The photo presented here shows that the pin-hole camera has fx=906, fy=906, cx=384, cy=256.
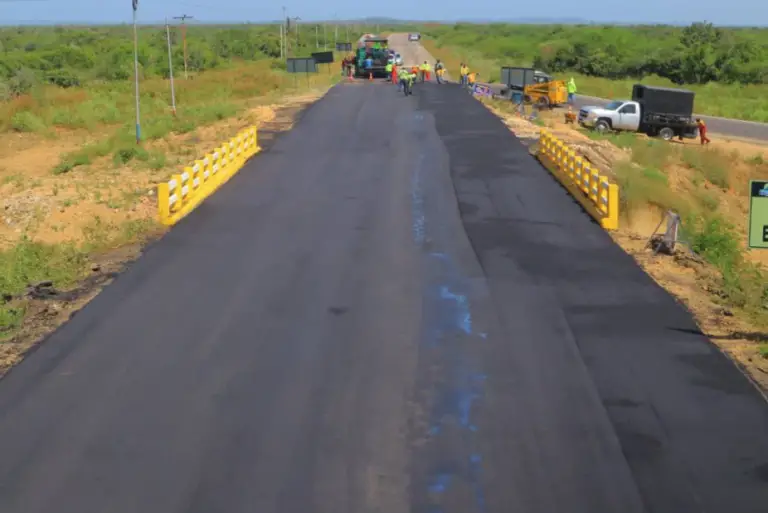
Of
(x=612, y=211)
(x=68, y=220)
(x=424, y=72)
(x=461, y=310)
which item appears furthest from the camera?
(x=424, y=72)

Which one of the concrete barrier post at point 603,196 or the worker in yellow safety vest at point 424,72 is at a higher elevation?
the worker in yellow safety vest at point 424,72

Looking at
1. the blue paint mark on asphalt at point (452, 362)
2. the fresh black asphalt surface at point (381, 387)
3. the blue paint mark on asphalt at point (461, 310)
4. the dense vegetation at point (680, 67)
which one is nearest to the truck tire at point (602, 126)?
the dense vegetation at point (680, 67)

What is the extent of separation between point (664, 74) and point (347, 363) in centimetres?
8697

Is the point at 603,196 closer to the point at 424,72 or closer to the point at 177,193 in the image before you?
the point at 177,193

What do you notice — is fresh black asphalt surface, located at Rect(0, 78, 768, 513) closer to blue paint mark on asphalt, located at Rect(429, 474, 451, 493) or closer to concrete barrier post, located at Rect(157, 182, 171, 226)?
blue paint mark on asphalt, located at Rect(429, 474, 451, 493)

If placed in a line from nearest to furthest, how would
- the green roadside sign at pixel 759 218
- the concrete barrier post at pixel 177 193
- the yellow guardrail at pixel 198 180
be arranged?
1. the green roadside sign at pixel 759 218
2. the yellow guardrail at pixel 198 180
3. the concrete barrier post at pixel 177 193

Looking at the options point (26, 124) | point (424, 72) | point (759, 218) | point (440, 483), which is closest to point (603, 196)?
point (759, 218)

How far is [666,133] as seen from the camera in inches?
1684

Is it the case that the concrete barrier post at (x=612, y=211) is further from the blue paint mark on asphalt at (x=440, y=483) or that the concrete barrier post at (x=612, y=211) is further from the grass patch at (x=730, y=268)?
A: the blue paint mark on asphalt at (x=440, y=483)

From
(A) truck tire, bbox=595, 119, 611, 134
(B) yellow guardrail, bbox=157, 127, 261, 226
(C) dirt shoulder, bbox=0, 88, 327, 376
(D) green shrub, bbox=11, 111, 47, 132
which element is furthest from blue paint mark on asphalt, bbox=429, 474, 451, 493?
(A) truck tire, bbox=595, 119, 611, 134

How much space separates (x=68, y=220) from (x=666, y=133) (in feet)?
99.9

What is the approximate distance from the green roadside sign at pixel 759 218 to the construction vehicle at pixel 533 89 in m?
39.1

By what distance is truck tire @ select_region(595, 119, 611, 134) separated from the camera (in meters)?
42.3

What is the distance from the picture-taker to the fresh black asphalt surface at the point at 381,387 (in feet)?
26.6
